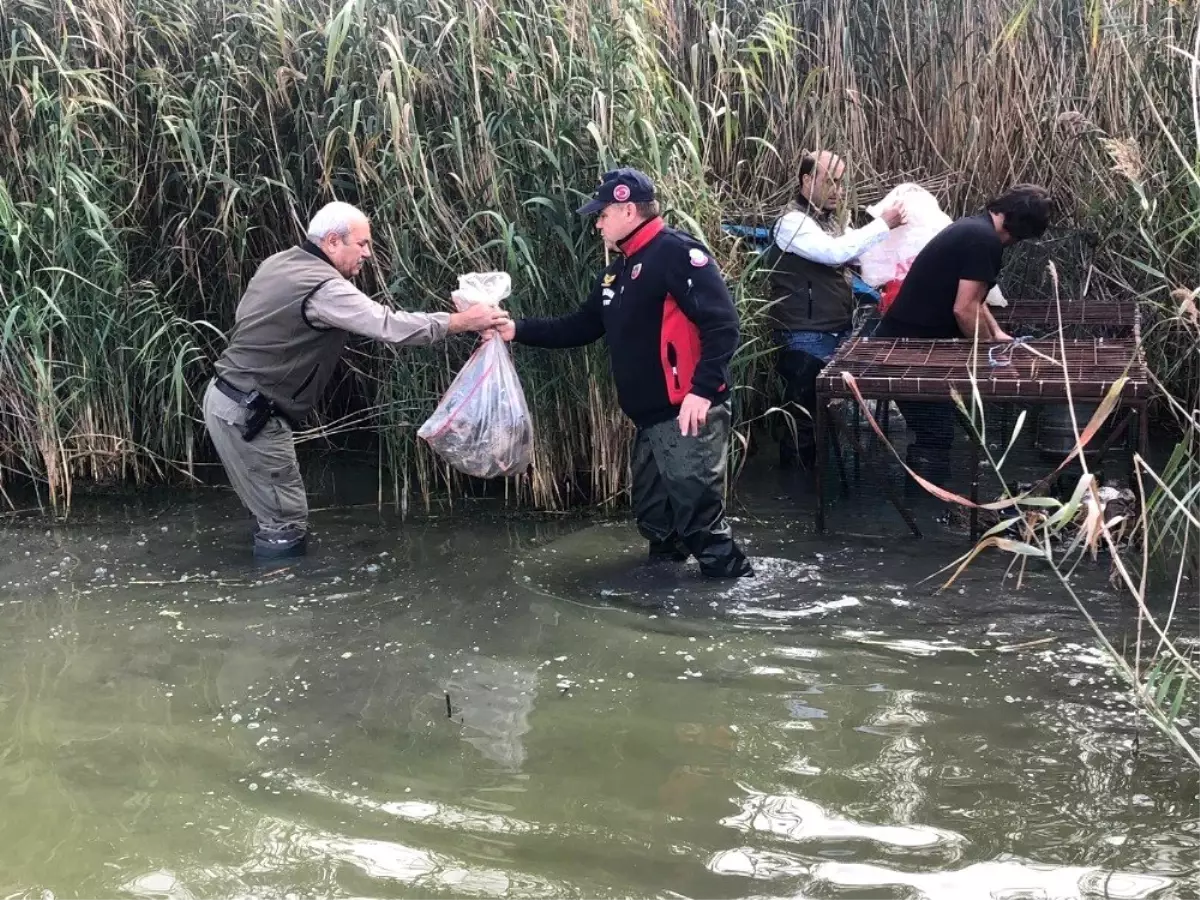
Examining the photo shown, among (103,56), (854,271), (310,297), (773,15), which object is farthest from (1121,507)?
(103,56)

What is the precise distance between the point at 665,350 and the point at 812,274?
1509 millimetres

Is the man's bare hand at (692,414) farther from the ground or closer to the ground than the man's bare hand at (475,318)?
closer to the ground

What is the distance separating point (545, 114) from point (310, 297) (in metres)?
1.15

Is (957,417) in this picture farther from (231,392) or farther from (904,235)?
(231,392)

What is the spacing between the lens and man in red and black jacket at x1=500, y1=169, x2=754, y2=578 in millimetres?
4270

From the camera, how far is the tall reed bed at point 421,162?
4906mm

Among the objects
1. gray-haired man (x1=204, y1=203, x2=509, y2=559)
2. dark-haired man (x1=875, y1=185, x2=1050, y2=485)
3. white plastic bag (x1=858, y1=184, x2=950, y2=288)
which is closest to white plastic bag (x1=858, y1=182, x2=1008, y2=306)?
white plastic bag (x1=858, y1=184, x2=950, y2=288)

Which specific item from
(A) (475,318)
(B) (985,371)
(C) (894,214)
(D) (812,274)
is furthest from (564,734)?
(C) (894,214)

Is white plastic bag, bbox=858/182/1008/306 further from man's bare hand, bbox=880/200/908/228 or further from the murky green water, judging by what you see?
the murky green water

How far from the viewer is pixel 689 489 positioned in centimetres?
445

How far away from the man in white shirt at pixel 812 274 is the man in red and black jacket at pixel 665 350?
1.14 metres

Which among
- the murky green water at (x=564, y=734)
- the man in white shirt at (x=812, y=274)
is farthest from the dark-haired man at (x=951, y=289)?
the murky green water at (x=564, y=734)

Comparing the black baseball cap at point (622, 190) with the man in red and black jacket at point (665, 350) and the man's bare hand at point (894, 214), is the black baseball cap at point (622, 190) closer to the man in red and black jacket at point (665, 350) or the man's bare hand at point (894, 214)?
the man in red and black jacket at point (665, 350)

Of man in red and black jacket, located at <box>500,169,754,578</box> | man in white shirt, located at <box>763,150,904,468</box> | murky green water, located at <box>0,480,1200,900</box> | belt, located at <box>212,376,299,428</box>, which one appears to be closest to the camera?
murky green water, located at <box>0,480,1200,900</box>
